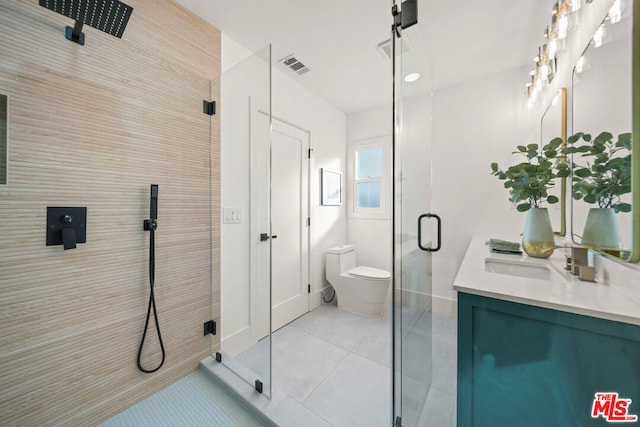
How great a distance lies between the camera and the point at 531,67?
2135 millimetres

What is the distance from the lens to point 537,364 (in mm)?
776

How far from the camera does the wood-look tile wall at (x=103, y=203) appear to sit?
107cm

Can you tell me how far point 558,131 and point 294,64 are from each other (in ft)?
6.80

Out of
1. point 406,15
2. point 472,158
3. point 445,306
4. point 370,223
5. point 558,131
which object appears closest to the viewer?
point 406,15

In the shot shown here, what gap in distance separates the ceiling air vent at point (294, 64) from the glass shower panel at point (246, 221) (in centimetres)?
69

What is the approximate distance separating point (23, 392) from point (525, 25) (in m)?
3.61

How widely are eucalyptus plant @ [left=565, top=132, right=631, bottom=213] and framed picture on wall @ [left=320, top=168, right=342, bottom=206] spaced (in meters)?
2.19

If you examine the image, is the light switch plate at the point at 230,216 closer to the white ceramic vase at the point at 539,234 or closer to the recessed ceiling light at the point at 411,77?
the recessed ceiling light at the point at 411,77

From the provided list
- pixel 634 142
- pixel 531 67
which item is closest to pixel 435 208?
pixel 531 67

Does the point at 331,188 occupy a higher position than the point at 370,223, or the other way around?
the point at 331,188

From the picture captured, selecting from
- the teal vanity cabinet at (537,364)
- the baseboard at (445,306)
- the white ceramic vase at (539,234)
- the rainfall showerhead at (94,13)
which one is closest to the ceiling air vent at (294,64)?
the rainfall showerhead at (94,13)

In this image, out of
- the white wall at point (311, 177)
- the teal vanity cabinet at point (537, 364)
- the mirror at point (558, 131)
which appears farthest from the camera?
the white wall at point (311, 177)

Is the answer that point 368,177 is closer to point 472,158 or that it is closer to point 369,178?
point 369,178

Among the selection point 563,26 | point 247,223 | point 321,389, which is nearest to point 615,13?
point 563,26
